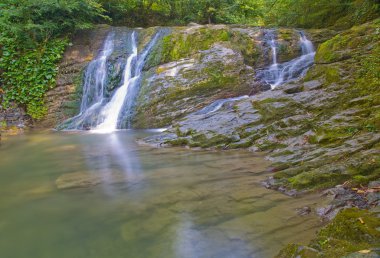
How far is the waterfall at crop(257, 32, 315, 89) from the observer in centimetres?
1112

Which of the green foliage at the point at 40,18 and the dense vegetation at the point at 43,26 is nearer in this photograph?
the dense vegetation at the point at 43,26

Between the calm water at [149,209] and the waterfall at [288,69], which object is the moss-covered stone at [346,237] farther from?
the waterfall at [288,69]

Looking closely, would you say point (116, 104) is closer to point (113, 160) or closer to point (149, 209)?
point (113, 160)

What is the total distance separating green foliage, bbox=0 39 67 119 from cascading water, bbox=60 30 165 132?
1.48 meters

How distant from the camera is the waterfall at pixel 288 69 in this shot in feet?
36.5

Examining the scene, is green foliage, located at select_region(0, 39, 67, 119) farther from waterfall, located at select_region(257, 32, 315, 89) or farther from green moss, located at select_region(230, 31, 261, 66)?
waterfall, located at select_region(257, 32, 315, 89)

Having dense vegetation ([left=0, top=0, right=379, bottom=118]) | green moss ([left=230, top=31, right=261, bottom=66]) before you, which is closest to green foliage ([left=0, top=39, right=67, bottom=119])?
dense vegetation ([left=0, top=0, right=379, bottom=118])

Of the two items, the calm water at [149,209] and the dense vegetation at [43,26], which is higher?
the dense vegetation at [43,26]

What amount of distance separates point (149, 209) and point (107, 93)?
883cm

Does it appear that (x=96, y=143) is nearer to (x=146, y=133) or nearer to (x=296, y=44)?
(x=146, y=133)

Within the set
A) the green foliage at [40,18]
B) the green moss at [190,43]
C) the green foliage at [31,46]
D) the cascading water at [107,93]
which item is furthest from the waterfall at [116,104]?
the green foliage at [40,18]

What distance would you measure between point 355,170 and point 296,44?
8.77 meters

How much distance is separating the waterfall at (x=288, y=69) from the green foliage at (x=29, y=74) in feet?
25.2

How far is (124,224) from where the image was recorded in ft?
13.3
